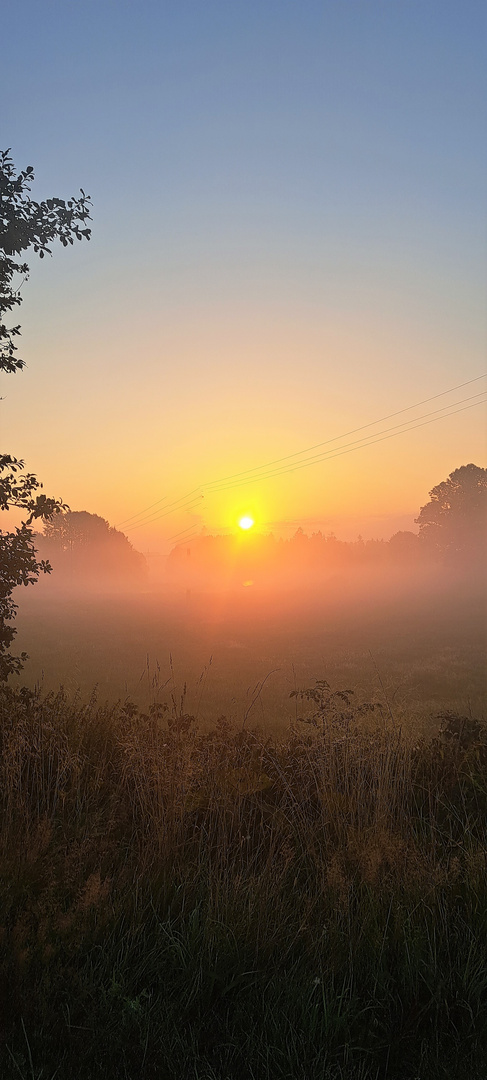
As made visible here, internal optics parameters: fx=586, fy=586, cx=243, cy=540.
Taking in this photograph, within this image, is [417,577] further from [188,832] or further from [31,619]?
[188,832]

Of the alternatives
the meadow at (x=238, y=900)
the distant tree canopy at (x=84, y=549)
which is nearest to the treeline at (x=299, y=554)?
the distant tree canopy at (x=84, y=549)

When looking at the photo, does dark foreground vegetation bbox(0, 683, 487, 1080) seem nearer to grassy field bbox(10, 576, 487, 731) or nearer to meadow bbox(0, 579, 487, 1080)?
meadow bbox(0, 579, 487, 1080)

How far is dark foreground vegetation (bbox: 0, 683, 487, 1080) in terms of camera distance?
3.04 metres

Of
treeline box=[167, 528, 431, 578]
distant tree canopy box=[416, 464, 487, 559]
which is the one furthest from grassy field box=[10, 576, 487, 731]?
treeline box=[167, 528, 431, 578]

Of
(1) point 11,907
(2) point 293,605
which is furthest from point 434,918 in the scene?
(2) point 293,605

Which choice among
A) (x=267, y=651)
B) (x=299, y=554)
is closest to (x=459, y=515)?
(x=267, y=651)

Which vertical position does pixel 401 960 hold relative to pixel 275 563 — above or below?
below

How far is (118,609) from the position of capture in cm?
6925

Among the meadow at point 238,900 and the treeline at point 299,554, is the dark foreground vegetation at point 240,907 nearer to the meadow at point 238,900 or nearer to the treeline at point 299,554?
the meadow at point 238,900

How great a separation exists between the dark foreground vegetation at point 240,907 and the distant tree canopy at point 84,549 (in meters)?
128

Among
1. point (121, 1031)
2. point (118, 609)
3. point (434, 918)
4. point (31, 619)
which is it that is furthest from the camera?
point (118, 609)

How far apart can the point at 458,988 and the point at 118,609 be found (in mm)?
67944

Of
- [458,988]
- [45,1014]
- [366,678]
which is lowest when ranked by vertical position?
[45,1014]

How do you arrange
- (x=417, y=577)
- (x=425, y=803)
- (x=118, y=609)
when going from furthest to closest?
(x=417, y=577) < (x=118, y=609) < (x=425, y=803)
